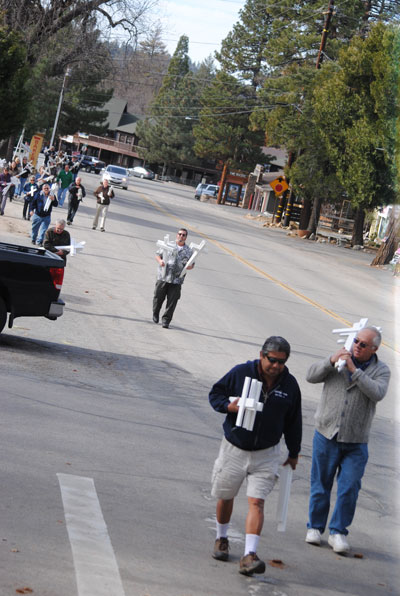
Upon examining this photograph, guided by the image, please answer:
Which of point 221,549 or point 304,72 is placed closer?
point 221,549

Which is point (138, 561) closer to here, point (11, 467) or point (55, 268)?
point (11, 467)

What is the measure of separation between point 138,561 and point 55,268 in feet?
24.3

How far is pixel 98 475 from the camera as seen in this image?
7281 millimetres

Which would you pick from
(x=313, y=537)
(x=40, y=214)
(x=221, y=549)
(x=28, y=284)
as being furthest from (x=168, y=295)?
(x=221, y=549)

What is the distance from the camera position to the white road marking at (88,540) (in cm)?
511

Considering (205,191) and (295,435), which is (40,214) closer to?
(295,435)

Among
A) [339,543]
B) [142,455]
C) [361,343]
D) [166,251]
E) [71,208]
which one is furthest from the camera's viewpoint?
[71,208]

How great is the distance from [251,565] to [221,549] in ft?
1.10

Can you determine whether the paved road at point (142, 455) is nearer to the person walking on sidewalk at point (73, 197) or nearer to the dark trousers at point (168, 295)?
the dark trousers at point (168, 295)

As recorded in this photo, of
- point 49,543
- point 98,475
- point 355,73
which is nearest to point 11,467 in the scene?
point 98,475

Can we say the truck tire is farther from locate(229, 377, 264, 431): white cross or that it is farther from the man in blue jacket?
locate(229, 377, 264, 431): white cross

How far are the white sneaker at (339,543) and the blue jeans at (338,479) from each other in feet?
0.12

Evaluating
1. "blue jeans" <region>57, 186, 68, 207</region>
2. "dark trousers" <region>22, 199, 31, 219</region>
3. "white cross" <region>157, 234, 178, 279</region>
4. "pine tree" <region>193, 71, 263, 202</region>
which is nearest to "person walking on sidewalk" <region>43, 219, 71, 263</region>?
"white cross" <region>157, 234, 178, 279</region>

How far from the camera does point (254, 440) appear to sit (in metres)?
5.98
